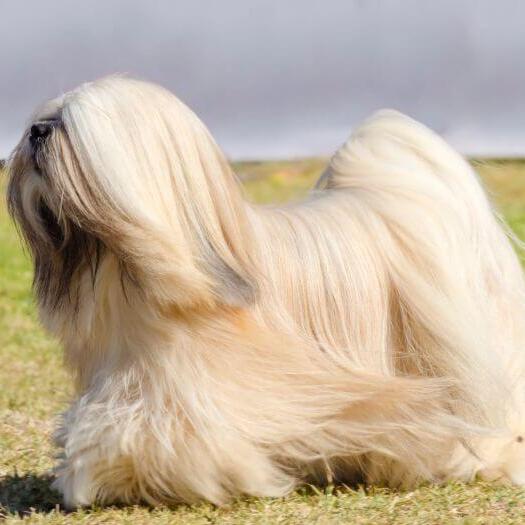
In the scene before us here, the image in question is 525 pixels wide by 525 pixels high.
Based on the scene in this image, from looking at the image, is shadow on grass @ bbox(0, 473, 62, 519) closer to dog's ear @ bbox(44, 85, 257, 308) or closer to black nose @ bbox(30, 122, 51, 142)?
dog's ear @ bbox(44, 85, 257, 308)

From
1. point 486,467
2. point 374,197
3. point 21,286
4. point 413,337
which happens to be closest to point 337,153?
point 374,197

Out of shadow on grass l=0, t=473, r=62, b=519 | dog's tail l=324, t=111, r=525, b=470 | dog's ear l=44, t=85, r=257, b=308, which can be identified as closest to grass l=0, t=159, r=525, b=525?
shadow on grass l=0, t=473, r=62, b=519

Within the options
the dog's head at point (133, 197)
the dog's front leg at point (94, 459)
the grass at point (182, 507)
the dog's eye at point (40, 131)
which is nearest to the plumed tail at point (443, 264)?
the grass at point (182, 507)

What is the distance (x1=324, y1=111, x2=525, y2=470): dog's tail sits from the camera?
3.67 meters

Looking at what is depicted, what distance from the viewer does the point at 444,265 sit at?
12.2ft

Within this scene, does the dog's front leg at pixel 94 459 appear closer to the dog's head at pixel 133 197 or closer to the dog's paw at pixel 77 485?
the dog's paw at pixel 77 485

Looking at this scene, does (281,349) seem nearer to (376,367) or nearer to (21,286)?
(376,367)

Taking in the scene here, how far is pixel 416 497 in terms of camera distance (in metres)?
3.59

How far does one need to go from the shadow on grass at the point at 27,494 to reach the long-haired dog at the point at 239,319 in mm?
221

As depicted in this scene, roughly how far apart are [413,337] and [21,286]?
5.11 meters

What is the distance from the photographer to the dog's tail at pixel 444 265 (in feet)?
12.0

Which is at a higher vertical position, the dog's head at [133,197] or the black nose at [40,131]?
the black nose at [40,131]

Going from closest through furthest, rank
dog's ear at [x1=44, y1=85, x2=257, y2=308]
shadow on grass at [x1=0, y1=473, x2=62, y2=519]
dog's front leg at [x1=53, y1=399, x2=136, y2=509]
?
dog's ear at [x1=44, y1=85, x2=257, y2=308]
dog's front leg at [x1=53, y1=399, x2=136, y2=509]
shadow on grass at [x1=0, y1=473, x2=62, y2=519]

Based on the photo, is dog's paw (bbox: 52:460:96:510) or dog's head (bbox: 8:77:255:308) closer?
dog's head (bbox: 8:77:255:308)
